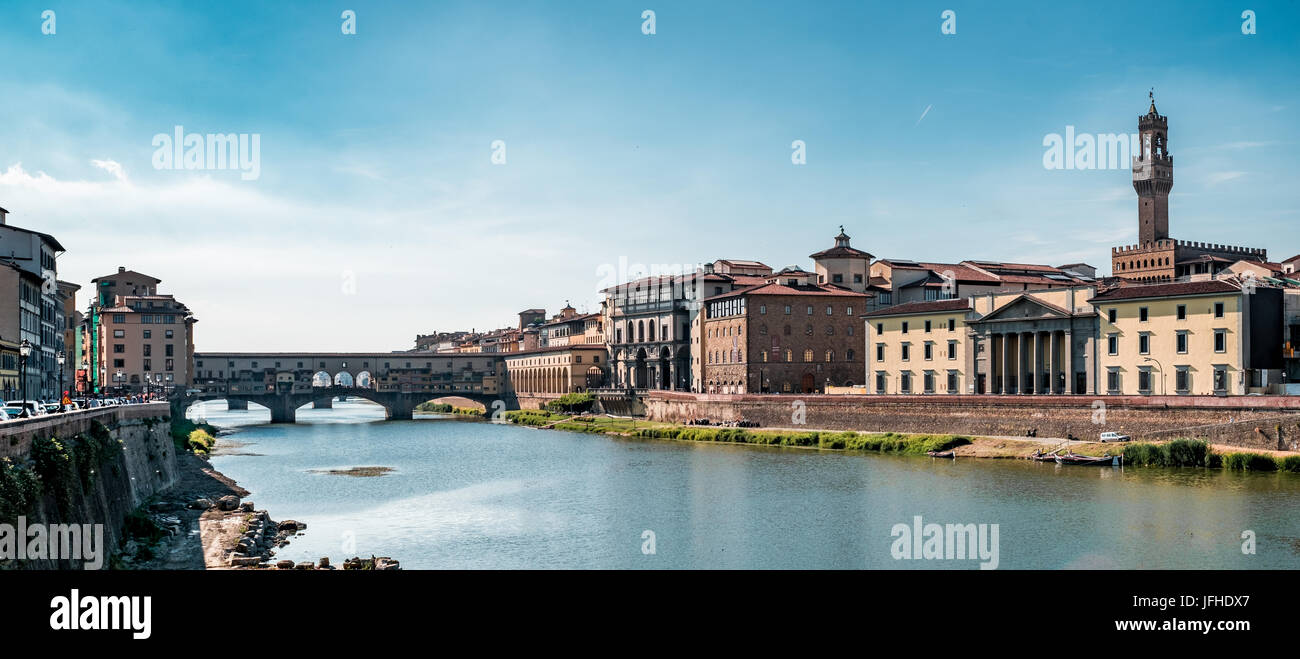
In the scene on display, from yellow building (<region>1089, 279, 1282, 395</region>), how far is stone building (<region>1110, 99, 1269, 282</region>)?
7068 cm

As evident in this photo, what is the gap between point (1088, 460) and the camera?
167ft

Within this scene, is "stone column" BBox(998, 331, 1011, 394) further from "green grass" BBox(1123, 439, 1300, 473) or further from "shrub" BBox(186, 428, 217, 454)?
"shrub" BBox(186, 428, 217, 454)

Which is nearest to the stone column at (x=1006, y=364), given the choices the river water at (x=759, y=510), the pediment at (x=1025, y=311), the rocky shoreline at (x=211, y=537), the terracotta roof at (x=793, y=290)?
the pediment at (x=1025, y=311)

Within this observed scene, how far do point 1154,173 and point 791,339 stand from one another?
6719 cm

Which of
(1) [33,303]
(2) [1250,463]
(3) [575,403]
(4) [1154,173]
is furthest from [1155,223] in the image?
(1) [33,303]

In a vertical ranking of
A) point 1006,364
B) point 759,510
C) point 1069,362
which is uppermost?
point 1069,362

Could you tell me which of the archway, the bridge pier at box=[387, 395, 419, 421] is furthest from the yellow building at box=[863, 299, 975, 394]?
the bridge pier at box=[387, 395, 419, 421]

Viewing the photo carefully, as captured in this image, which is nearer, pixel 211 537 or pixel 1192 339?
pixel 211 537

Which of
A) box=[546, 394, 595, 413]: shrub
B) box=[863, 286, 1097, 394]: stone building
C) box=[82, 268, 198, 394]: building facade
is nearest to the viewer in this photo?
box=[863, 286, 1097, 394]: stone building

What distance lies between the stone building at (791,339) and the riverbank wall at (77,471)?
54703mm

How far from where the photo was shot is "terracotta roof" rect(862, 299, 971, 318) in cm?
7119

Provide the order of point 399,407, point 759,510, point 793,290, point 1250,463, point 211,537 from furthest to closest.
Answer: point 399,407
point 793,290
point 1250,463
point 759,510
point 211,537

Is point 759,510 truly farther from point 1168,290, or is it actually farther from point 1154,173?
point 1154,173

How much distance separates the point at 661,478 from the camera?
52.4 m
